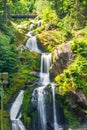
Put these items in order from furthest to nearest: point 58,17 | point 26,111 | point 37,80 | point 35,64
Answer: point 58,17 < point 35,64 < point 37,80 < point 26,111

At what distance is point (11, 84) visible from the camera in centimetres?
→ 3105

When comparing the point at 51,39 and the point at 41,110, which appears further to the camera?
the point at 51,39

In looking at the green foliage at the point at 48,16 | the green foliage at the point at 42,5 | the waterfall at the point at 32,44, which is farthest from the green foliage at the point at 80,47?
the green foliage at the point at 42,5

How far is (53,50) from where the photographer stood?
38.9 meters

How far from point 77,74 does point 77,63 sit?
141 centimetres

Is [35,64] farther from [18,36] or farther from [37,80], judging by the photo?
[18,36]

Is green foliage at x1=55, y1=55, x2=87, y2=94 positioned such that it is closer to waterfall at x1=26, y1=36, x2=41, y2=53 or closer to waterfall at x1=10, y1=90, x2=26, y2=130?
waterfall at x1=10, y1=90, x2=26, y2=130

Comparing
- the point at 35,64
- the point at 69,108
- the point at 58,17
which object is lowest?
the point at 69,108

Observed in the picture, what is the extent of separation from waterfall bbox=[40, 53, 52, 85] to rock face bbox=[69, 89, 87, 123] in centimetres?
421

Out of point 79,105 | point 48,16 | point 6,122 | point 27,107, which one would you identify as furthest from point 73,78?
point 48,16

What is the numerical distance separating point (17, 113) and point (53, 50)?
1192cm

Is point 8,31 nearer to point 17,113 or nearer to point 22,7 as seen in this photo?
point 17,113

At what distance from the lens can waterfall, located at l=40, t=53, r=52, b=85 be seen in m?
33.4

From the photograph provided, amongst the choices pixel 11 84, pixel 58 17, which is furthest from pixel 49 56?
pixel 58 17
